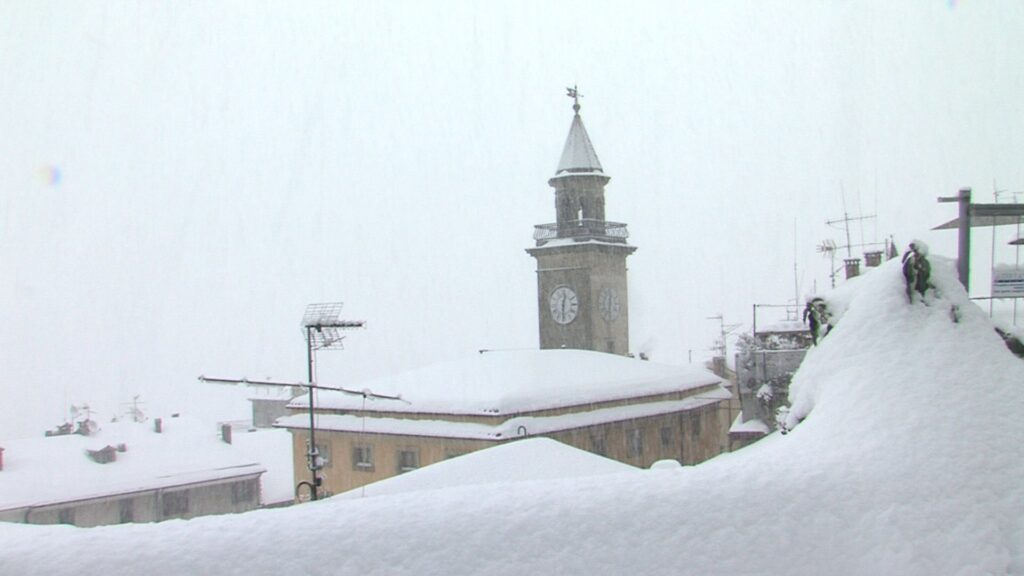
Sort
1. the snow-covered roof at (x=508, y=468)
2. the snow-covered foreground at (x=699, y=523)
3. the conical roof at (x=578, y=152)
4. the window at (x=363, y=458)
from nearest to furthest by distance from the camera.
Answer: the snow-covered foreground at (x=699, y=523), the snow-covered roof at (x=508, y=468), the window at (x=363, y=458), the conical roof at (x=578, y=152)

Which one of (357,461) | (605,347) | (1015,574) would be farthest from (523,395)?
(1015,574)

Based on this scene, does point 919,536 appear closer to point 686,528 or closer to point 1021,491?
point 1021,491

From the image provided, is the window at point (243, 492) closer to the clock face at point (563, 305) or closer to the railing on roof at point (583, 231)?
the clock face at point (563, 305)

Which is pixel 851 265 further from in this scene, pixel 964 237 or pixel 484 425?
pixel 964 237

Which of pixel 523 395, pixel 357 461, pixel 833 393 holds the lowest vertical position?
pixel 357 461

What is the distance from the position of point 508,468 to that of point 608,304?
26.6 metres

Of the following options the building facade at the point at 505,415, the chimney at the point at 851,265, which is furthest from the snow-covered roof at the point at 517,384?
the chimney at the point at 851,265

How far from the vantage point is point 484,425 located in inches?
869

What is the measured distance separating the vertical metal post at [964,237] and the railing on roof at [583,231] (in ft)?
89.6

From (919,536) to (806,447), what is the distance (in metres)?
1.13

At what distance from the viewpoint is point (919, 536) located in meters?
5.54

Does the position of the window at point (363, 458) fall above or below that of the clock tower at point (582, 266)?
below

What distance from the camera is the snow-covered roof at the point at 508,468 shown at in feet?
36.6

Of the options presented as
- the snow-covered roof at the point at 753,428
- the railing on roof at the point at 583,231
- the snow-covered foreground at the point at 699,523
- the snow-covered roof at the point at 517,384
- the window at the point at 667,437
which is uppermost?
the railing on roof at the point at 583,231
